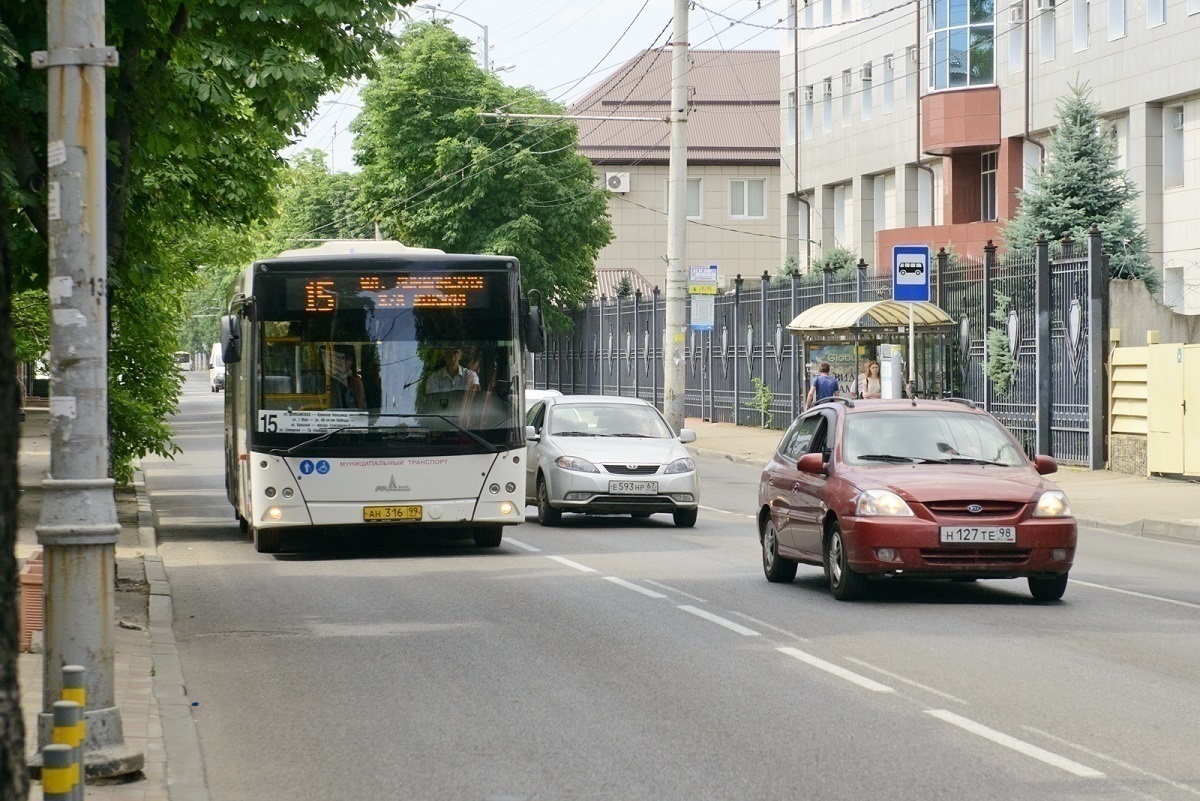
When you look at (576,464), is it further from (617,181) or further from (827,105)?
(617,181)

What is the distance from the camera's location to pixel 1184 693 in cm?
956

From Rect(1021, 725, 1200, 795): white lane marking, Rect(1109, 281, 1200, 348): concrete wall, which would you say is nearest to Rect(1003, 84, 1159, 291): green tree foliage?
Rect(1109, 281, 1200, 348): concrete wall

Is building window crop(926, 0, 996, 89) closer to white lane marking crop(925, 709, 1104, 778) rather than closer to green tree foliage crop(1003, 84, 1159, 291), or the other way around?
green tree foliage crop(1003, 84, 1159, 291)

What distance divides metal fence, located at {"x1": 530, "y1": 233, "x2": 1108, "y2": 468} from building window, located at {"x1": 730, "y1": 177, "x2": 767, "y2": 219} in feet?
100

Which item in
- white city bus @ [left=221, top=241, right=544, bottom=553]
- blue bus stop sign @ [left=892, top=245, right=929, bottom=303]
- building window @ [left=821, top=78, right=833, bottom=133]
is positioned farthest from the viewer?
building window @ [left=821, top=78, right=833, bottom=133]

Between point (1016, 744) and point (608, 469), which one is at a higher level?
point (608, 469)

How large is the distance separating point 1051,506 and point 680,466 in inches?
331

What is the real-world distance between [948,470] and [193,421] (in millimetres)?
52992

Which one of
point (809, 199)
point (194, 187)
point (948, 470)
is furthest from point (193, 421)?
point (948, 470)

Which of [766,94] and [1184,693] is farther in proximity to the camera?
[766,94]

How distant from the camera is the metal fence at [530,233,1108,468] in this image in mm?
29219

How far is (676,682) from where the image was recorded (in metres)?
10.0

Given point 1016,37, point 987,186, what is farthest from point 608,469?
point 987,186

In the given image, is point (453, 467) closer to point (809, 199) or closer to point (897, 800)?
point (897, 800)
